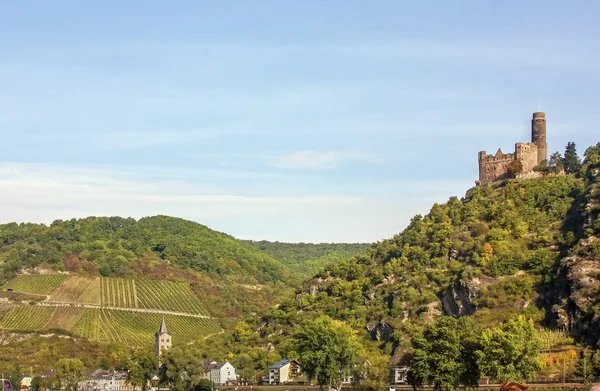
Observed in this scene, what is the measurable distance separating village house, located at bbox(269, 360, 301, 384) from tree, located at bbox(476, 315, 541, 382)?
136ft

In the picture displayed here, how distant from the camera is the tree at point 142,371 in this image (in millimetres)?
131375

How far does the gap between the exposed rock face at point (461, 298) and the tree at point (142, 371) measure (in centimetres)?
4035

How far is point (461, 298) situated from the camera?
122 m

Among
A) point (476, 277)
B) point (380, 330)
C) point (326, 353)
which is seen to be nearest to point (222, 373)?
point (380, 330)

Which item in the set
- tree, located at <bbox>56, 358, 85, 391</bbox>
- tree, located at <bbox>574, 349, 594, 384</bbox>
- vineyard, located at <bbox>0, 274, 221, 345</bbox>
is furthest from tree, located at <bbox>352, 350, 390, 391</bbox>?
vineyard, located at <bbox>0, 274, 221, 345</bbox>

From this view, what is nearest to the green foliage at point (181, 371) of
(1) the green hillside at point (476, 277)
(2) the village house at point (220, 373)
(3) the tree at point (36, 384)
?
(2) the village house at point (220, 373)

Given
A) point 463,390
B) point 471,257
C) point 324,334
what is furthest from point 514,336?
point 471,257

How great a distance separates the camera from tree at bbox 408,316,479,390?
88.4 metres

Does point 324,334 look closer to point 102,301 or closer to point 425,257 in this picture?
point 425,257

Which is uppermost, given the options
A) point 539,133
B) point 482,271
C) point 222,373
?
point 539,133

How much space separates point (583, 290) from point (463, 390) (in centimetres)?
2425

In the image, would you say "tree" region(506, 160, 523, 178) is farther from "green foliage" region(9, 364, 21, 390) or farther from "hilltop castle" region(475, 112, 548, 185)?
"green foliage" region(9, 364, 21, 390)

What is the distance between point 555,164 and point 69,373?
7608cm

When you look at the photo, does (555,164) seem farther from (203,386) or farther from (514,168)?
(203,386)
